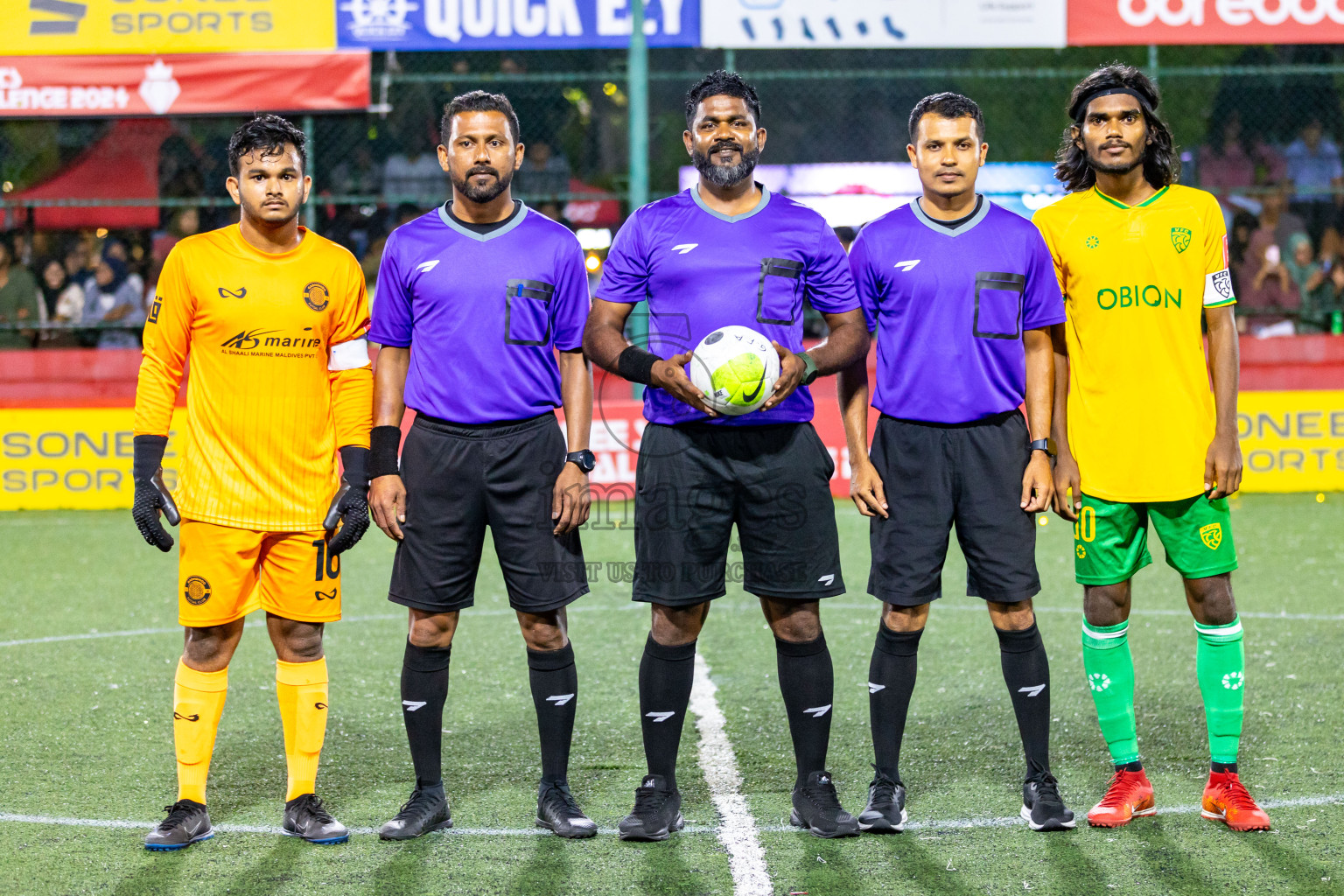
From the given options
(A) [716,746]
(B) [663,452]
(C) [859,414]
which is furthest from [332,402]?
(A) [716,746]

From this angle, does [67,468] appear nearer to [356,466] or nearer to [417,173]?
[417,173]

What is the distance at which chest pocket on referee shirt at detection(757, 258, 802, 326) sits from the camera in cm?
418

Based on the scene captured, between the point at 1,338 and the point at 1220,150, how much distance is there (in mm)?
13035

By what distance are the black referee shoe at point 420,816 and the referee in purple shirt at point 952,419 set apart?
1288 millimetres

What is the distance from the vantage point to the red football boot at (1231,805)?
13.9 feet

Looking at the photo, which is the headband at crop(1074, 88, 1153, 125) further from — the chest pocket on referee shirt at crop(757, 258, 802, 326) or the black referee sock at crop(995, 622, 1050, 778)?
the black referee sock at crop(995, 622, 1050, 778)

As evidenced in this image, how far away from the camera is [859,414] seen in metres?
4.36

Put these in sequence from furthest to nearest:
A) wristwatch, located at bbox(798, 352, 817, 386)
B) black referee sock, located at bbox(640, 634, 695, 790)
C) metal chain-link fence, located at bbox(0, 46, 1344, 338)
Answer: metal chain-link fence, located at bbox(0, 46, 1344, 338) < black referee sock, located at bbox(640, 634, 695, 790) < wristwatch, located at bbox(798, 352, 817, 386)

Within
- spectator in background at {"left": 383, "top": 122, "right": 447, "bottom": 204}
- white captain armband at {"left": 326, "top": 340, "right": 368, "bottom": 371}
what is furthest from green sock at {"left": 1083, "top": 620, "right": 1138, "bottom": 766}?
spectator in background at {"left": 383, "top": 122, "right": 447, "bottom": 204}

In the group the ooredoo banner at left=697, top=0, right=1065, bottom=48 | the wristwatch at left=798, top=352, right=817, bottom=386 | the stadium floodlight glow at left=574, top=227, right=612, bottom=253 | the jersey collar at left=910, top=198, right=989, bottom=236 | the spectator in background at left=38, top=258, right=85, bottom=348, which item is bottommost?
the wristwatch at left=798, top=352, right=817, bottom=386

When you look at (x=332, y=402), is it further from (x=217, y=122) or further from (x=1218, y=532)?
(x=217, y=122)

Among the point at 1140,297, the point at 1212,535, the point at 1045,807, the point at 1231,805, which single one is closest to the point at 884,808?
the point at 1045,807

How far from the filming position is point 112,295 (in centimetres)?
1333

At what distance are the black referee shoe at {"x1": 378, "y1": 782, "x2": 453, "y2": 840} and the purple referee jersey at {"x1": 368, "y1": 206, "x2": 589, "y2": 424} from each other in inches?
45.9
